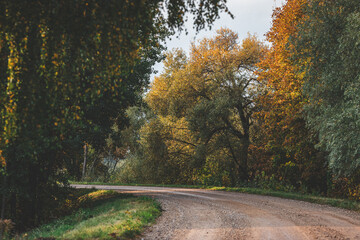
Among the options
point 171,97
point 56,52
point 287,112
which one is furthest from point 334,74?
point 171,97

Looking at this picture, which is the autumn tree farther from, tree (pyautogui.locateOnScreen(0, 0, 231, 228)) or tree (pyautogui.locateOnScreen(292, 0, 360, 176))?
tree (pyautogui.locateOnScreen(0, 0, 231, 228))

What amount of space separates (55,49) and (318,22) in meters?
13.3

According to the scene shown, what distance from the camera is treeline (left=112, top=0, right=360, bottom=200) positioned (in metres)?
13.1

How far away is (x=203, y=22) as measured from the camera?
20.1ft

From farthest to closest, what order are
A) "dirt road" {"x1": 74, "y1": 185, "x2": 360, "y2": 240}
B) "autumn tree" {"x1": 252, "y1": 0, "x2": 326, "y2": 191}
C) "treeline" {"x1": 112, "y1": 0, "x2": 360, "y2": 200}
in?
"autumn tree" {"x1": 252, "y1": 0, "x2": 326, "y2": 191}
"treeline" {"x1": 112, "y1": 0, "x2": 360, "y2": 200}
"dirt road" {"x1": 74, "y1": 185, "x2": 360, "y2": 240}

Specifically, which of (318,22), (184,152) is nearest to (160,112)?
(184,152)

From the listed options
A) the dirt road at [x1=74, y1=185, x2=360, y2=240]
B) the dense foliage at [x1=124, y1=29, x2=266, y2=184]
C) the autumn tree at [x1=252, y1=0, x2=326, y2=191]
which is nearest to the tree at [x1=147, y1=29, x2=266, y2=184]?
the dense foliage at [x1=124, y1=29, x2=266, y2=184]

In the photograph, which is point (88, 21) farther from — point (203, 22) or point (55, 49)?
point (203, 22)

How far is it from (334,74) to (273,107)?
6.89 metres

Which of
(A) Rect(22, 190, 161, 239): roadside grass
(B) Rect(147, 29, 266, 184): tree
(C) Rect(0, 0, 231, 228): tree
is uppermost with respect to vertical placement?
(B) Rect(147, 29, 266, 184): tree

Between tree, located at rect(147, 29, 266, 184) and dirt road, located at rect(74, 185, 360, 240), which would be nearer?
dirt road, located at rect(74, 185, 360, 240)

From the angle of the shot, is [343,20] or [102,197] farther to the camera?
[102,197]

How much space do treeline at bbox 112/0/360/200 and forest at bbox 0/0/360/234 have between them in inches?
3.6

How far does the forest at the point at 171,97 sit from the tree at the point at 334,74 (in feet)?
0.19
